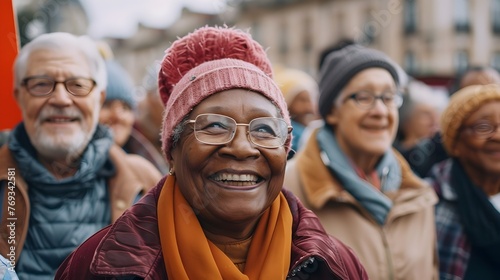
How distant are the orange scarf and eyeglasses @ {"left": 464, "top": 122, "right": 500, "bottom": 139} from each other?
77.0 inches

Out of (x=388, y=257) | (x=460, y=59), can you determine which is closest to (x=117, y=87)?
(x=388, y=257)

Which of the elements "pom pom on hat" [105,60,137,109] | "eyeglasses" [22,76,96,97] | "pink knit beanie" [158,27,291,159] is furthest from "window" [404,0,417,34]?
"pink knit beanie" [158,27,291,159]

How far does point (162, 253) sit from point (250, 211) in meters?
0.35

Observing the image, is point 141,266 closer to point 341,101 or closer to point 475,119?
point 341,101

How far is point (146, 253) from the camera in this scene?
8.05 ft

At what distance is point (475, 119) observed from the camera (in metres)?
4.19

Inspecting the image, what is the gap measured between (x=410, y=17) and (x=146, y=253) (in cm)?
2835

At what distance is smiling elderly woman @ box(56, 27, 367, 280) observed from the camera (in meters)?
2.44

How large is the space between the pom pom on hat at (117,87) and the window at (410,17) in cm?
2552

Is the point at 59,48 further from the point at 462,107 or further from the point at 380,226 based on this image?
the point at 462,107

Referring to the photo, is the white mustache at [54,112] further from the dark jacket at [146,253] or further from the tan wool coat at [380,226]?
the tan wool coat at [380,226]

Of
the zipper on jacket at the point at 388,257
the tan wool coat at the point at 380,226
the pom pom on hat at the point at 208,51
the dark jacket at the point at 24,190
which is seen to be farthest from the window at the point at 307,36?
the pom pom on hat at the point at 208,51

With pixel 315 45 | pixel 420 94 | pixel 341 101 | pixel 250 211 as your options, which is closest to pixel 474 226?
pixel 341 101

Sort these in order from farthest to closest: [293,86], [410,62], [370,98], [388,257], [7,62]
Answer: [410,62] < [293,86] < [370,98] < [388,257] < [7,62]
